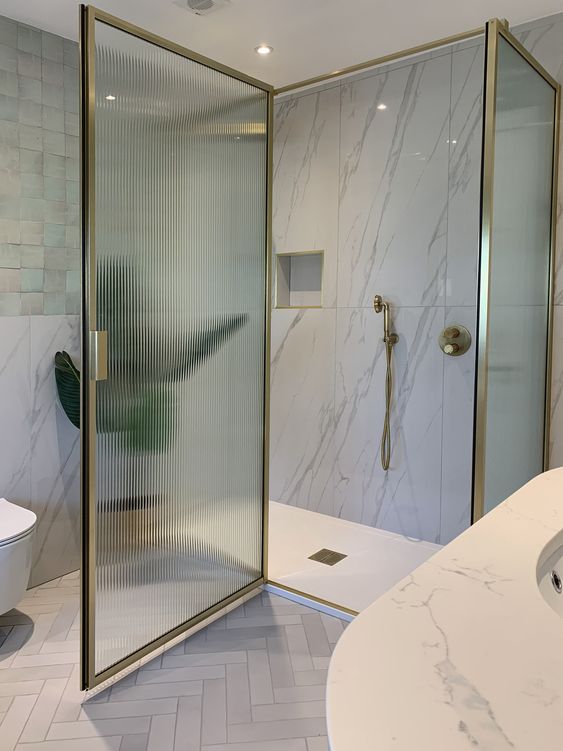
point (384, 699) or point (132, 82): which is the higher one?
point (132, 82)

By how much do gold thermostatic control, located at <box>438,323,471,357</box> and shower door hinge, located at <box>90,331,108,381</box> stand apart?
1.71 meters

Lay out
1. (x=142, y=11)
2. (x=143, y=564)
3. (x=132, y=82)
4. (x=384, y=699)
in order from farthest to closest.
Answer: (x=142, y=11) < (x=143, y=564) < (x=132, y=82) < (x=384, y=699)

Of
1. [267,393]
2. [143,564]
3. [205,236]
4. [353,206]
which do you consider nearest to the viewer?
[143,564]

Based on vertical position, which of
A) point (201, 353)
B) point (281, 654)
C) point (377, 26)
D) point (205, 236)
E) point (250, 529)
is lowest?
point (281, 654)

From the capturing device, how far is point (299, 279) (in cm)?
382

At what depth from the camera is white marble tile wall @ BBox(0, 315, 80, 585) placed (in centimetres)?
274

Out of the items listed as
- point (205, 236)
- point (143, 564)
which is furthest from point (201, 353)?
point (143, 564)

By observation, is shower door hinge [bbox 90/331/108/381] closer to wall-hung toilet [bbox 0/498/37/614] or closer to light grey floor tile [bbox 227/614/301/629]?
wall-hung toilet [bbox 0/498/37/614]

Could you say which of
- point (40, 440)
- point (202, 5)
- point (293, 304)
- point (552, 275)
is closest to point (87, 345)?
point (40, 440)

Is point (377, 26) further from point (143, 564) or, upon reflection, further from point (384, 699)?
point (384, 699)

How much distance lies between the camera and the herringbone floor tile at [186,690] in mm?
1865

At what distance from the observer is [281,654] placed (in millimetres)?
2320

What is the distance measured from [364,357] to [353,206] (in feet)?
2.71

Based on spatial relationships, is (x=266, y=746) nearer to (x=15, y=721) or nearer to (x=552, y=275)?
(x=15, y=721)
